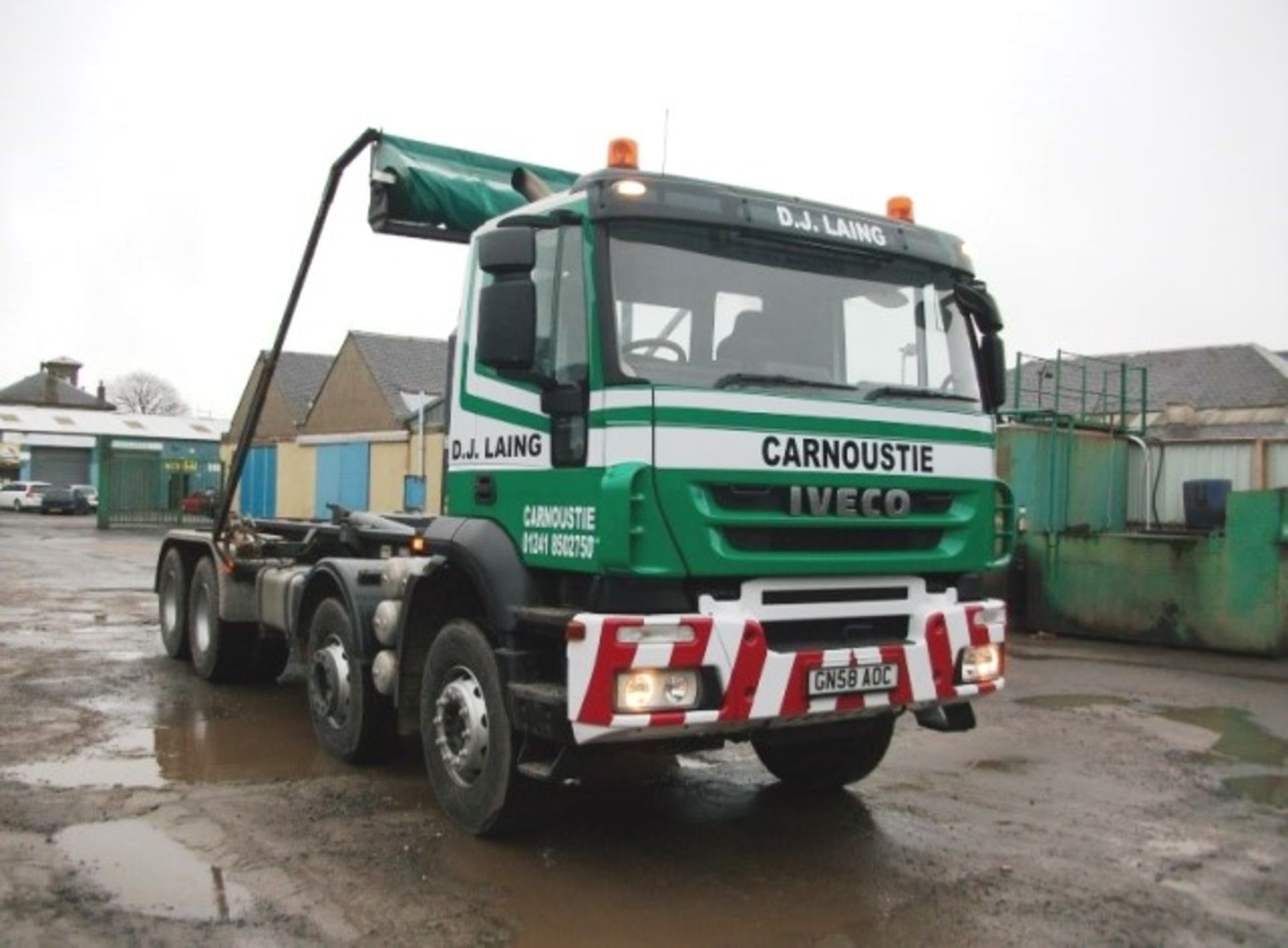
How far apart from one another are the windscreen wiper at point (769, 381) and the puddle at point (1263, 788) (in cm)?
360

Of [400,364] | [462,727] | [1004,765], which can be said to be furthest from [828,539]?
[400,364]

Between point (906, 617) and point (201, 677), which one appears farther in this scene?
point (201, 677)

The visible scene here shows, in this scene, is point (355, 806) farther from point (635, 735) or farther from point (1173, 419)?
point (1173, 419)

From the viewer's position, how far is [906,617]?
209 inches

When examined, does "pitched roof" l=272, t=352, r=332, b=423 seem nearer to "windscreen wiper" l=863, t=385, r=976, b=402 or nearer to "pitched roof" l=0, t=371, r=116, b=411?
"windscreen wiper" l=863, t=385, r=976, b=402

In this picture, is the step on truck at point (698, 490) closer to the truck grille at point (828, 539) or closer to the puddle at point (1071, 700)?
the truck grille at point (828, 539)

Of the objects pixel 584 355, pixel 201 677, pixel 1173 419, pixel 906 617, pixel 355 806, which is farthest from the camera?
pixel 1173 419

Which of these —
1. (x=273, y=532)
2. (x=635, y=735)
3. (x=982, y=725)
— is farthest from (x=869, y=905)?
(x=273, y=532)

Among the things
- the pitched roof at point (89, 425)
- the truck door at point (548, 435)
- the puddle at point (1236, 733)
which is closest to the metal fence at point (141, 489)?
the pitched roof at point (89, 425)

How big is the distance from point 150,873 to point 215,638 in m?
4.64

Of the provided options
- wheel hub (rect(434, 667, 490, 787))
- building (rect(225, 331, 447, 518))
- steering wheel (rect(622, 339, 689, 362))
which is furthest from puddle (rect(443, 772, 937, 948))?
building (rect(225, 331, 447, 518))

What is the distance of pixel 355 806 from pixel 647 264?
314cm

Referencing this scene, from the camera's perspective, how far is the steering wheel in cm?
481

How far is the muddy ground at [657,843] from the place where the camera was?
4.47 meters
